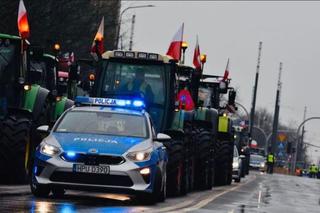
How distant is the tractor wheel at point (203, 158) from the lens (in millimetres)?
26594

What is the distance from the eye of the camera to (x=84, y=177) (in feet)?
53.2

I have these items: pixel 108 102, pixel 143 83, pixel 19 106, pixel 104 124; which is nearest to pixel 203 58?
pixel 143 83

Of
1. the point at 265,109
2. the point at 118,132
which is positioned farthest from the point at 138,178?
the point at 265,109

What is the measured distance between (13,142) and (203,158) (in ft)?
28.1

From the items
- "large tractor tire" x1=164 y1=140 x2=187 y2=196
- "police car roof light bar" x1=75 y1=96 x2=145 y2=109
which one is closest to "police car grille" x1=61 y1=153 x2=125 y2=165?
"police car roof light bar" x1=75 y1=96 x2=145 y2=109

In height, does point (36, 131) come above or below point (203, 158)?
above

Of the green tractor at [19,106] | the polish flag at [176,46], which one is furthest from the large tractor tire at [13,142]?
the polish flag at [176,46]

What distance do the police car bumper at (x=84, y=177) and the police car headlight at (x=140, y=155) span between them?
0.35ft

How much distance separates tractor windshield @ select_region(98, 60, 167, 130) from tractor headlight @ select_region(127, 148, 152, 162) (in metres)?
4.77

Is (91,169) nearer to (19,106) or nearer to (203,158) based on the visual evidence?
(19,106)

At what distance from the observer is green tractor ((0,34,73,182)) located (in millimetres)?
19203

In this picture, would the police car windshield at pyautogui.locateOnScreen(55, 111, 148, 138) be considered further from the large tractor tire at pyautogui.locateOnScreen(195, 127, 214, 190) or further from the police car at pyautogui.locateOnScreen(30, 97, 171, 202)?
the large tractor tire at pyautogui.locateOnScreen(195, 127, 214, 190)

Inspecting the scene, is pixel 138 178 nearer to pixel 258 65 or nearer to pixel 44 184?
pixel 44 184

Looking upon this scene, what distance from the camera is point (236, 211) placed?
1762 cm
